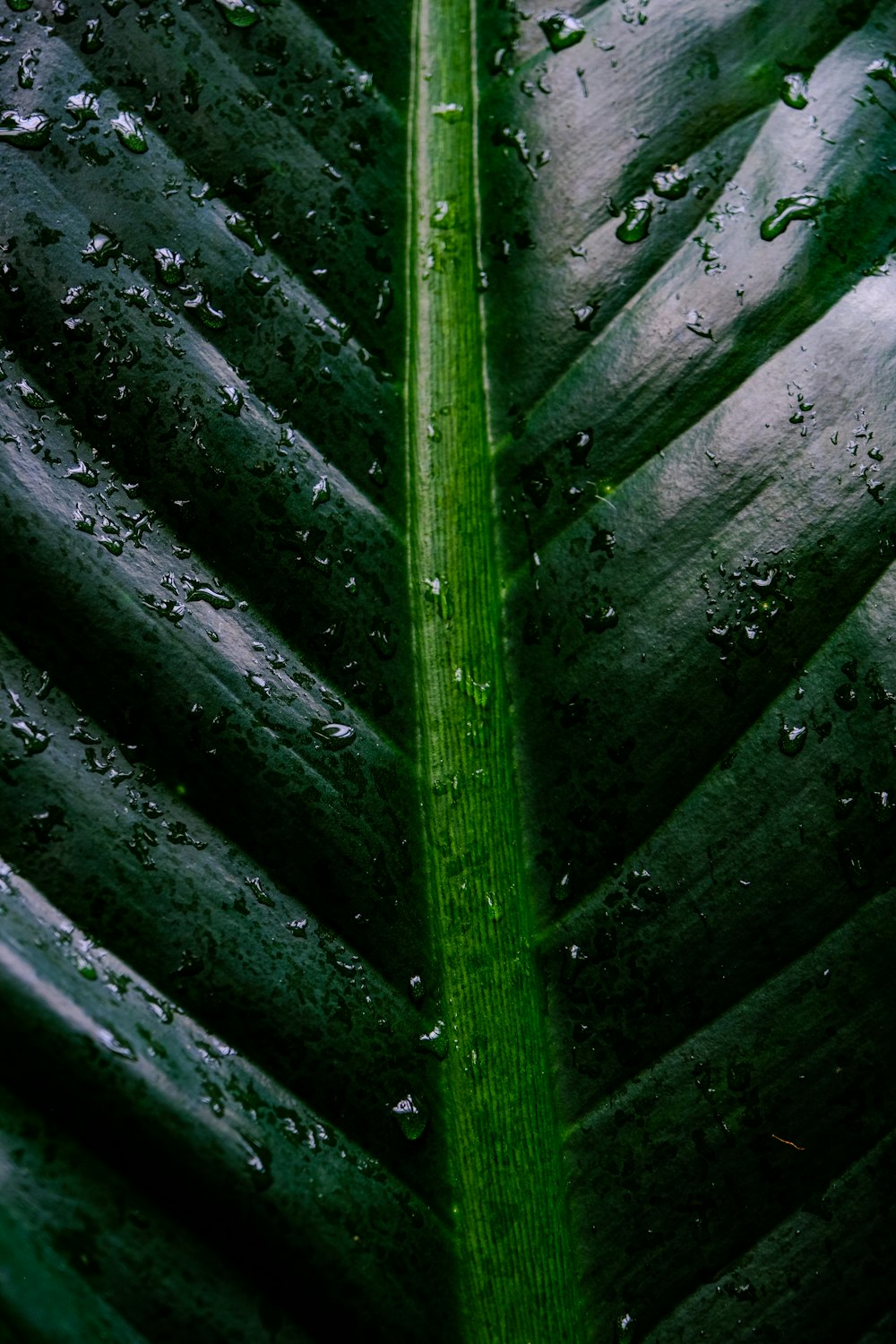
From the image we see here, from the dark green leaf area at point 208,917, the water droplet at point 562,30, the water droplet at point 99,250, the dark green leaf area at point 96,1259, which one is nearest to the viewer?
the dark green leaf area at point 96,1259

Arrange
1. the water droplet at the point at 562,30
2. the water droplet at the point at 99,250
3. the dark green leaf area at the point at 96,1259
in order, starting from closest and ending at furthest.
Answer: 1. the dark green leaf area at the point at 96,1259
2. the water droplet at the point at 99,250
3. the water droplet at the point at 562,30

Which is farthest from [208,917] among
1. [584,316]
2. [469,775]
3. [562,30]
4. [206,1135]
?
[562,30]

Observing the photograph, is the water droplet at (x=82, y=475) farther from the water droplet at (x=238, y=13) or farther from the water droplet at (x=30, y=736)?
the water droplet at (x=238, y=13)

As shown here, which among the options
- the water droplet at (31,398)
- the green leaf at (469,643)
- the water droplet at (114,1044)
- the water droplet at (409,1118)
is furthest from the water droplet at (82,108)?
the water droplet at (409,1118)

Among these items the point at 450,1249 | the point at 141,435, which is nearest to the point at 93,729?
the point at 141,435

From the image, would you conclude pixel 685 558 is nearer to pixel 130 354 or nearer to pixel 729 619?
pixel 729 619

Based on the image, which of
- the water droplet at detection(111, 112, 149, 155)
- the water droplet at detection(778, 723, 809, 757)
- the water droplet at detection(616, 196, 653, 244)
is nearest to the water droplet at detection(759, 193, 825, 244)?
the water droplet at detection(616, 196, 653, 244)
